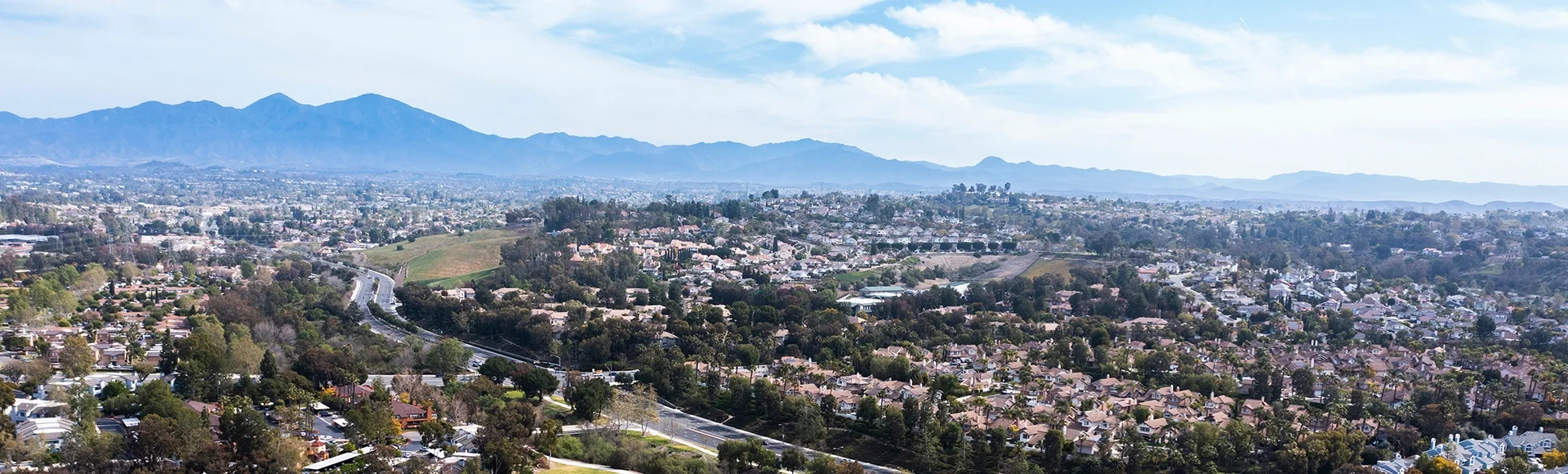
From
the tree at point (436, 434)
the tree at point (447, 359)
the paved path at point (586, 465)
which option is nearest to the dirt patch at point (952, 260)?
the tree at point (447, 359)

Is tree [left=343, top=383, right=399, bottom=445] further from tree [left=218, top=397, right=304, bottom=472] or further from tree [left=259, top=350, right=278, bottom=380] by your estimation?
tree [left=259, top=350, right=278, bottom=380]

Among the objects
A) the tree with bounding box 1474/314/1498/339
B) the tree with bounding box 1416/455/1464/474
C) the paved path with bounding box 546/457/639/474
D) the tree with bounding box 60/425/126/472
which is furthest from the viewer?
the tree with bounding box 1474/314/1498/339

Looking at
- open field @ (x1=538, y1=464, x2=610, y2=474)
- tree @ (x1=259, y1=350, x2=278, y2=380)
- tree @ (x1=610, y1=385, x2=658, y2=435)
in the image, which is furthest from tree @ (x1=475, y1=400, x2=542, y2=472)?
tree @ (x1=259, y1=350, x2=278, y2=380)

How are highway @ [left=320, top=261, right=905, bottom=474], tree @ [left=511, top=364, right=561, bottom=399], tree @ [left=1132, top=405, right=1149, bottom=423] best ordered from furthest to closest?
tree @ [left=511, top=364, right=561, bottom=399] → tree @ [left=1132, top=405, right=1149, bottom=423] → highway @ [left=320, top=261, right=905, bottom=474]

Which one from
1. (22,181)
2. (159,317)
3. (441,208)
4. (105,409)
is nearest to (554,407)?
(105,409)

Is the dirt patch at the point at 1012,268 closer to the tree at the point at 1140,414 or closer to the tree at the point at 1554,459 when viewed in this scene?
the tree at the point at 1140,414

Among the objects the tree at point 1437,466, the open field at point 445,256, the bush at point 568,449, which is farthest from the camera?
the open field at point 445,256
